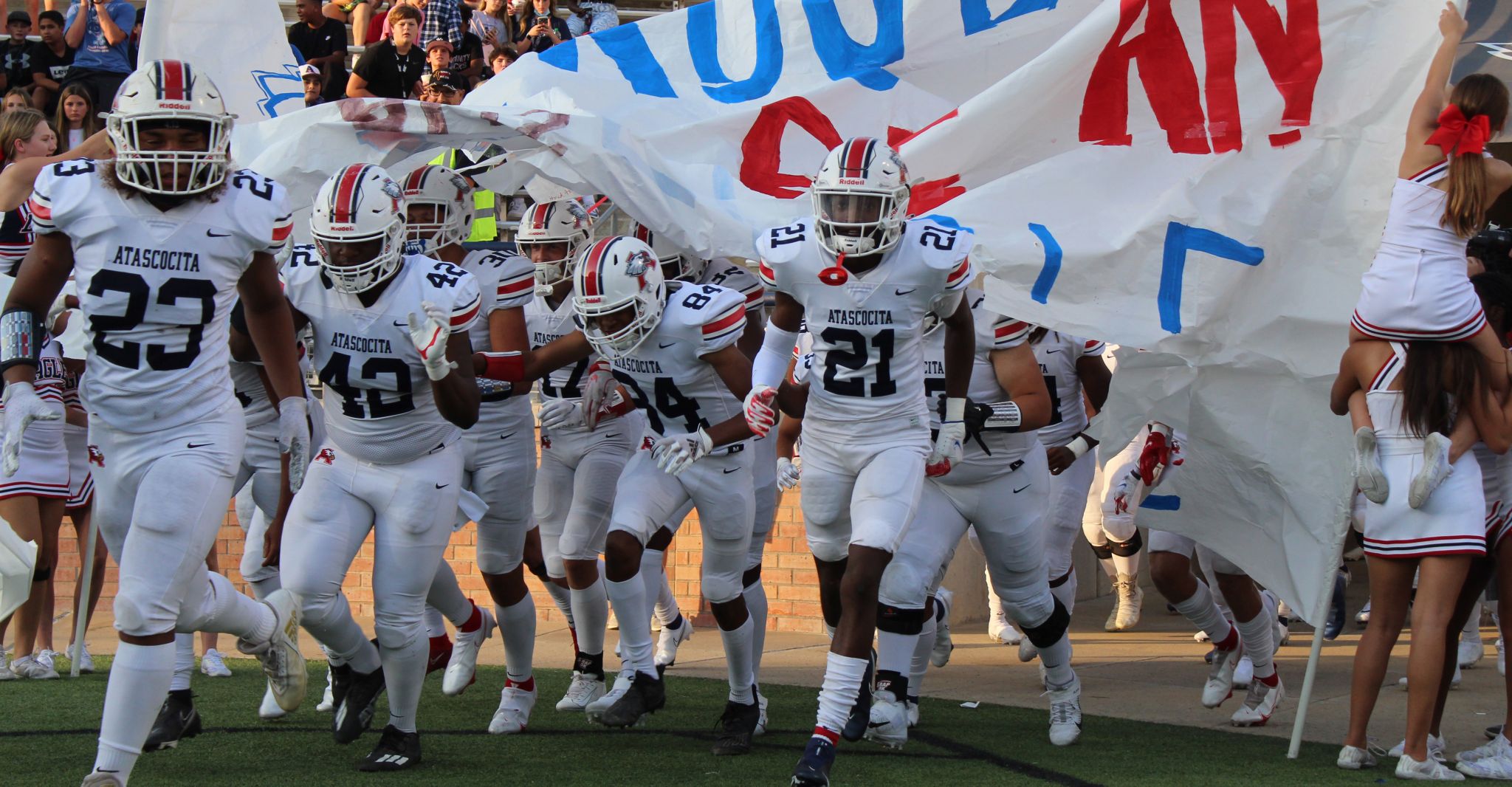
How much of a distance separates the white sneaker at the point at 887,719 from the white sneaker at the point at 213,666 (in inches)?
132

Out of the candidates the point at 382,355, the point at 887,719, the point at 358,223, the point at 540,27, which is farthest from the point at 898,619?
the point at 540,27

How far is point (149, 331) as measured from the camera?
476 centimetres

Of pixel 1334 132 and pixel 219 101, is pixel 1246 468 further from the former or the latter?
pixel 219 101

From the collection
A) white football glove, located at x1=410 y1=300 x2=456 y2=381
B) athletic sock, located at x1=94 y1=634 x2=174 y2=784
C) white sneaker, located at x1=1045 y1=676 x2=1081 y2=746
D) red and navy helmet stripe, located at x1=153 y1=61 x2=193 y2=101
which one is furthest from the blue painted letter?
athletic sock, located at x1=94 y1=634 x2=174 y2=784

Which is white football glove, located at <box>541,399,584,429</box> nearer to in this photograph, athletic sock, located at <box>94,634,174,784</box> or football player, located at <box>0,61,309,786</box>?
football player, located at <box>0,61,309,786</box>

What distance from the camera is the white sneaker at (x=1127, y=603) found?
9.25 m

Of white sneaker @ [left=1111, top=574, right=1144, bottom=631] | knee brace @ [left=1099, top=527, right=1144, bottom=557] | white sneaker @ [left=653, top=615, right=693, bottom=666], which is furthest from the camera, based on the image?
white sneaker @ [left=1111, top=574, right=1144, bottom=631]

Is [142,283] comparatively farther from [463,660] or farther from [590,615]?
[463,660]

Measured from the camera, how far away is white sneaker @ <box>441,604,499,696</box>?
695cm

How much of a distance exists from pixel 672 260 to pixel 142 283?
9.56 feet

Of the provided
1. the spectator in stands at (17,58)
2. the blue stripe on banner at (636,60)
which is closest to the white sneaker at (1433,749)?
the blue stripe on banner at (636,60)

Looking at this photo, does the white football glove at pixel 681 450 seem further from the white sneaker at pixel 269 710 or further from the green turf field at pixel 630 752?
the white sneaker at pixel 269 710

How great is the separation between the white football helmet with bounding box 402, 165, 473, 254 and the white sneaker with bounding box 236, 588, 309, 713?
69.2 inches

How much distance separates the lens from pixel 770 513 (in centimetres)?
711
